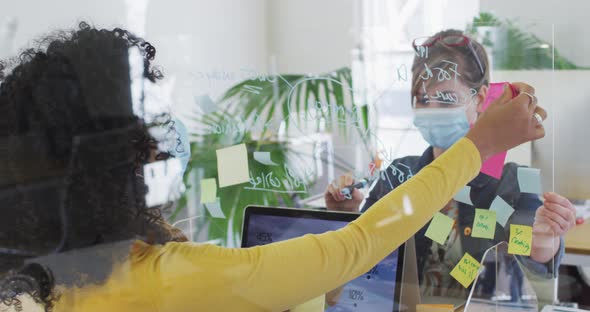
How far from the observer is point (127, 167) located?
1026 mm

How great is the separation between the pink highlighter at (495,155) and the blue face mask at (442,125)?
2.4 inches

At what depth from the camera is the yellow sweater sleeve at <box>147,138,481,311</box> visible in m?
0.92

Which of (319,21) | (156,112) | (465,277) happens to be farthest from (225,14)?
(465,277)

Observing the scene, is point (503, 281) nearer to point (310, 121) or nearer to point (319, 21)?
point (310, 121)

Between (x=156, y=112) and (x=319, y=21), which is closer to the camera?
(x=156, y=112)

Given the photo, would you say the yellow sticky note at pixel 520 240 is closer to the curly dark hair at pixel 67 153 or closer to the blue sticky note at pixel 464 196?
the blue sticky note at pixel 464 196

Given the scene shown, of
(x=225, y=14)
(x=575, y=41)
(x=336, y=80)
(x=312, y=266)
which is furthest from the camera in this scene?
(x=225, y=14)

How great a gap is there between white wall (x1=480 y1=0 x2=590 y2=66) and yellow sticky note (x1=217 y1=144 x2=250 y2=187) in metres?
0.75

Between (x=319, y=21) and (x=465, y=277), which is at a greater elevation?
(x=319, y=21)

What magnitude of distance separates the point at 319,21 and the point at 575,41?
56 centimetres

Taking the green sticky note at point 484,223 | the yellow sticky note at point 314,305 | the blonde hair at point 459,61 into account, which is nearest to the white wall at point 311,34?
the blonde hair at point 459,61

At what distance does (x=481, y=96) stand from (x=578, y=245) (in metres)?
0.39

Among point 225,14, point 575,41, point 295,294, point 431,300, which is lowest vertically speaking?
point 431,300

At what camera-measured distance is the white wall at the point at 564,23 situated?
1.28 m
